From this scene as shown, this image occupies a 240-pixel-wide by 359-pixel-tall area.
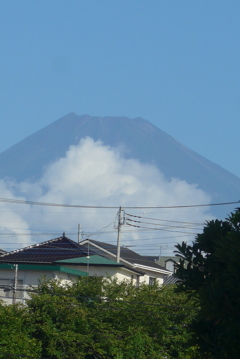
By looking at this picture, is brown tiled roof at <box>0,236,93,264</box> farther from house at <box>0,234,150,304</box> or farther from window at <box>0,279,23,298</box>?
window at <box>0,279,23,298</box>

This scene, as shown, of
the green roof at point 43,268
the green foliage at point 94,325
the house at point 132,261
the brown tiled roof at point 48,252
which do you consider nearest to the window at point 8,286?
the green roof at point 43,268

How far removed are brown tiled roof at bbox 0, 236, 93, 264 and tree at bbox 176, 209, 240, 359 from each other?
1182 inches

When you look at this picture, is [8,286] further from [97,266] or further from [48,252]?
[48,252]

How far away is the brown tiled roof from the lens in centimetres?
4288

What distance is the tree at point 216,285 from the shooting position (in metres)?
10.0

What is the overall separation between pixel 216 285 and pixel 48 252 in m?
36.1

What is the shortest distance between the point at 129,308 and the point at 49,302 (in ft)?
12.6

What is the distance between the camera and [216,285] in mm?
10500

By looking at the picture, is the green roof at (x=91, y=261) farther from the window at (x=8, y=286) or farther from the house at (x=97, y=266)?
the window at (x=8, y=286)

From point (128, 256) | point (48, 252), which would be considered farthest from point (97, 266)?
point (128, 256)

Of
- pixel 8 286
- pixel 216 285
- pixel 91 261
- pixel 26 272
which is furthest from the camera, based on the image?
pixel 91 261

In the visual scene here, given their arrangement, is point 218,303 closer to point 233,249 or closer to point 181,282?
point 233,249

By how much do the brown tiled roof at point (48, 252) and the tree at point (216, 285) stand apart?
30034 millimetres

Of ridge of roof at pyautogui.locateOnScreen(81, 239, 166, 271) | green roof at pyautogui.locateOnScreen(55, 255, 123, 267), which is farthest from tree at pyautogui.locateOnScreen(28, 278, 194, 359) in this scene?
ridge of roof at pyautogui.locateOnScreen(81, 239, 166, 271)
